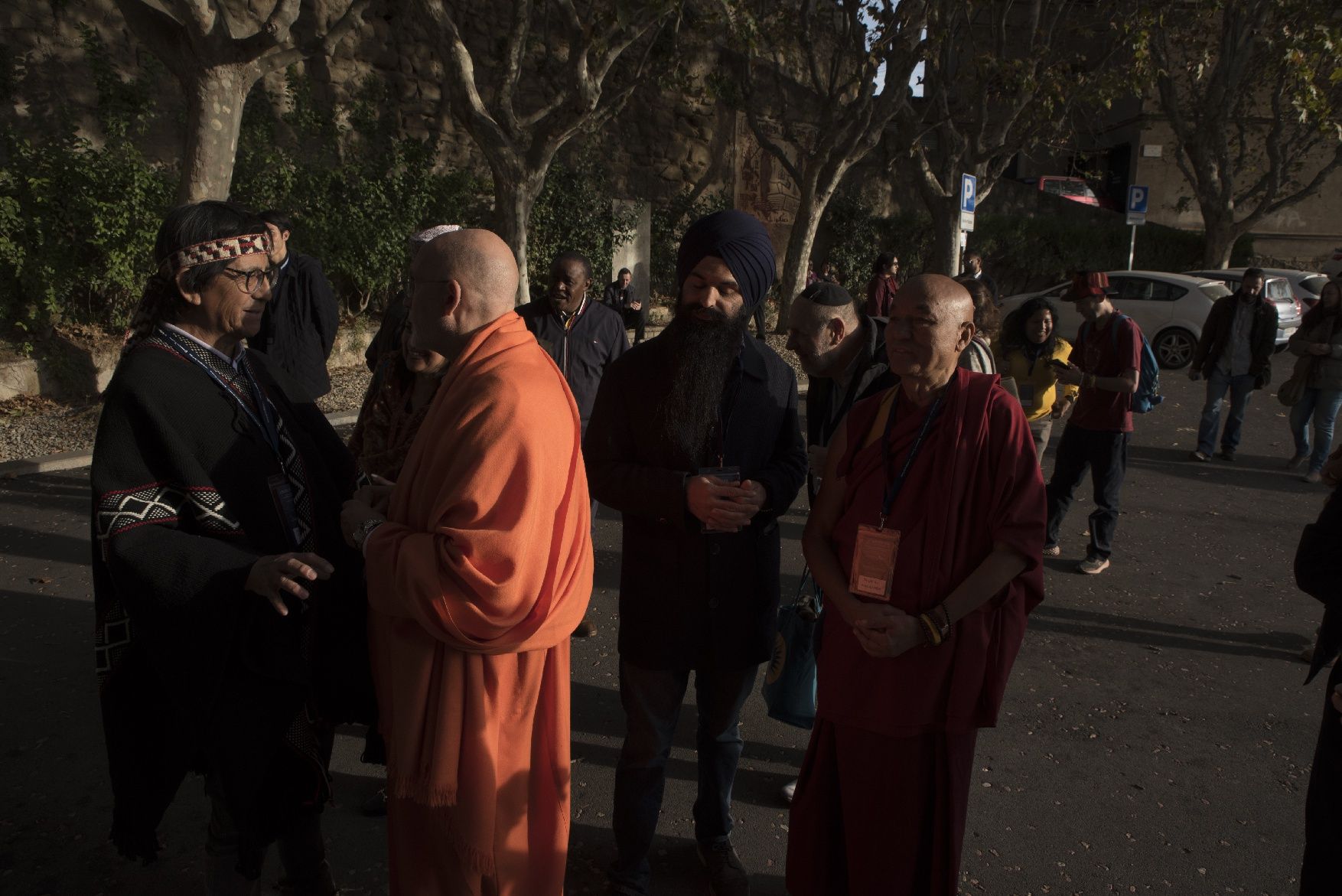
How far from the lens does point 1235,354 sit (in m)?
9.32

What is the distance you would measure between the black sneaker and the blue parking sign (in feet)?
63.5

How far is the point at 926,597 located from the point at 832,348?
122cm

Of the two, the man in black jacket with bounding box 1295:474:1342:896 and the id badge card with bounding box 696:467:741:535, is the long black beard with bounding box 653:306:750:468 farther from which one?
the man in black jacket with bounding box 1295:474:1342:896

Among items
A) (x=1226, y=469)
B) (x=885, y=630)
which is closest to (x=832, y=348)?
(x=885, y=630)

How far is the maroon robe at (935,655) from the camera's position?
7.95 feet

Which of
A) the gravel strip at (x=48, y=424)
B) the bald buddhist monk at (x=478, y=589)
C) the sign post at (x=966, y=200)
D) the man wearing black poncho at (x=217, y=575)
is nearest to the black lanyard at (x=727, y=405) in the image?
the bald buddhist monk at (x=478, y=589)

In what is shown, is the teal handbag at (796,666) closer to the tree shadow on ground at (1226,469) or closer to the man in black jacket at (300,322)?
the man in black jacket at (300,322)

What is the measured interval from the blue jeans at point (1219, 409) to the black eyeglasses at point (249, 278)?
947 cm

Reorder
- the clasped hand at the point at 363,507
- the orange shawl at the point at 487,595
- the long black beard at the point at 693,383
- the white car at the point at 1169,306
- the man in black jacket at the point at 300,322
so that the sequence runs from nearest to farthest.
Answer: the orange shawl at the point at 487,595, the clasped hand at the point at 363,507, the long black beard at the point at 693,383, the man in black jacket at the point at 300,322, the white car at the point at 1169,306

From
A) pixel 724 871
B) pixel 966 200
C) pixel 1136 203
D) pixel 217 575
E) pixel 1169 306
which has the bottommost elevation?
pixel 724 871

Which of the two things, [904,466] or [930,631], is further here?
[904,466]

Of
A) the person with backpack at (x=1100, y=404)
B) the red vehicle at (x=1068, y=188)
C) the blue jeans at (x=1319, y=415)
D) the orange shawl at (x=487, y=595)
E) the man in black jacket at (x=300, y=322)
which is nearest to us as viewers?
the orange shawl at (x=487, y=595)

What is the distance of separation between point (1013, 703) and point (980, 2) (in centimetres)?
1203

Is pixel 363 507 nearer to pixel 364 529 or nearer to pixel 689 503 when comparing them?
pixel 364 529
